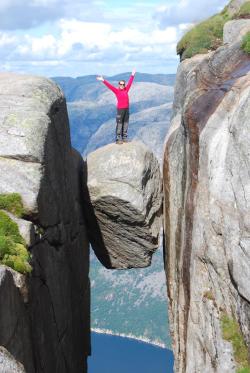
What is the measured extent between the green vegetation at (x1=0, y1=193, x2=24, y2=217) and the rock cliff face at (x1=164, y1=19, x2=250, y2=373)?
6540 mm

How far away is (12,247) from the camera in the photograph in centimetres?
1767

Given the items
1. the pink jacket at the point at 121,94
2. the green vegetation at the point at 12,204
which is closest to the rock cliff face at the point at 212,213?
the pink jacket at the point at 121,94

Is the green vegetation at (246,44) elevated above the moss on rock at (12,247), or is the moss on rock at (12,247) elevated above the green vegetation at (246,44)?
the green vegetation at (246,44)

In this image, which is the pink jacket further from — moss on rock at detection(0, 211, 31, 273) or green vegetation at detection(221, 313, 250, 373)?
green vegetation at detection(221, 313, 250, 373)

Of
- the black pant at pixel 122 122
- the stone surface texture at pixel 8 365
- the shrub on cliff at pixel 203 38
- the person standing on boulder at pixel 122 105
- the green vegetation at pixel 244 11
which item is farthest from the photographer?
the green vegetation at pixel 244 11

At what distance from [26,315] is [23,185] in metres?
4.90

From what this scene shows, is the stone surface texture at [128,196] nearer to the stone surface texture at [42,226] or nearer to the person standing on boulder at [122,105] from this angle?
the person standing on boulder at [122,105]

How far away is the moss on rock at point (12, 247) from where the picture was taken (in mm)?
17234

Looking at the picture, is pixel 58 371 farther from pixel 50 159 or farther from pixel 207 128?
pixel 207 128

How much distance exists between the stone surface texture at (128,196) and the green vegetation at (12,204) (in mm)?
8918

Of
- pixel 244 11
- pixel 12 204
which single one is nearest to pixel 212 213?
pixel 12 204

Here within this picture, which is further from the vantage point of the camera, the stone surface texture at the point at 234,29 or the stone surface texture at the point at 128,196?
the stone surface texture at the point at 234,29

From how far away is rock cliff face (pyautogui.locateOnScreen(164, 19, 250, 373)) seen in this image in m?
17.6

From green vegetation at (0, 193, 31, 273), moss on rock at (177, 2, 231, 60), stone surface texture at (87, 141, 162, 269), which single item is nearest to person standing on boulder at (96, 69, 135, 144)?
stone surface texture at (87, 141, 162, 269)
